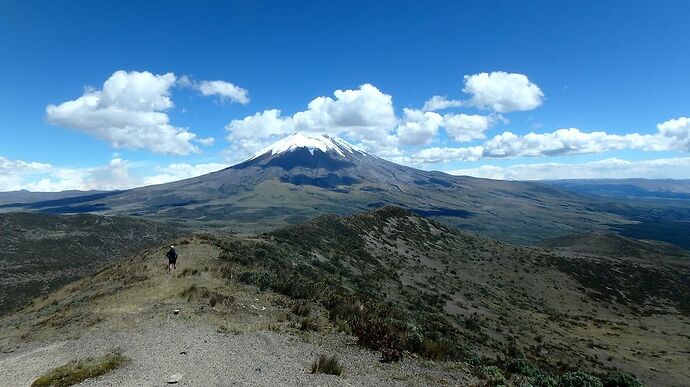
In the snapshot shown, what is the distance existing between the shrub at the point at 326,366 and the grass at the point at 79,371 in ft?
22.3

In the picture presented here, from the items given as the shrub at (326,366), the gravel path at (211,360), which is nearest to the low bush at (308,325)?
the gravel path at (211,360)

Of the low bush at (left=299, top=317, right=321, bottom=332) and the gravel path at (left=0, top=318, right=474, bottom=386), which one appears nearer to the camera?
the gravel path at (left=0, top=318, right=474, bottom=386)

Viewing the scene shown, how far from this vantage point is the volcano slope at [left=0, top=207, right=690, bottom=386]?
53.6 ft

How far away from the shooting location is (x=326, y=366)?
14820 mm

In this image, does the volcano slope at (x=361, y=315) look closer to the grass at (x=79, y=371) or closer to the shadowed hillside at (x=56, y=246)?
the grass at (x=79, y=371)

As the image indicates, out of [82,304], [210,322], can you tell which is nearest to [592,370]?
[210,322]

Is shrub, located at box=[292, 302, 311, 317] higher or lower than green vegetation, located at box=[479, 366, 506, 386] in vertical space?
higher

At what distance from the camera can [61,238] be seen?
13712 cm

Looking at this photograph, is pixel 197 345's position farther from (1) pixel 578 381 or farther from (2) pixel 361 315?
(1) pixel 578 381

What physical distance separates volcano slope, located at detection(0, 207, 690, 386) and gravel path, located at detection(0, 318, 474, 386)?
80mm

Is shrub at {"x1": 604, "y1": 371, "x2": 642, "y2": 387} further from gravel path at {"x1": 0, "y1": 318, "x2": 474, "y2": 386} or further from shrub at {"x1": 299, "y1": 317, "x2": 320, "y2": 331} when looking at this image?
shrub at {"x1": 299, "y1": 317, "x2": 320, "y2": 331}

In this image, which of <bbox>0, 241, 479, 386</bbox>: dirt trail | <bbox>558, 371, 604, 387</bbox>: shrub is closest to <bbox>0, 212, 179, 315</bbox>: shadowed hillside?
<bbox>0, 241, 479, 386</bbox>: dirt trail

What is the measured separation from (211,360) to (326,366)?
3.99 m

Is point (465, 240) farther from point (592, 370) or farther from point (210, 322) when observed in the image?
point (210, 322)
